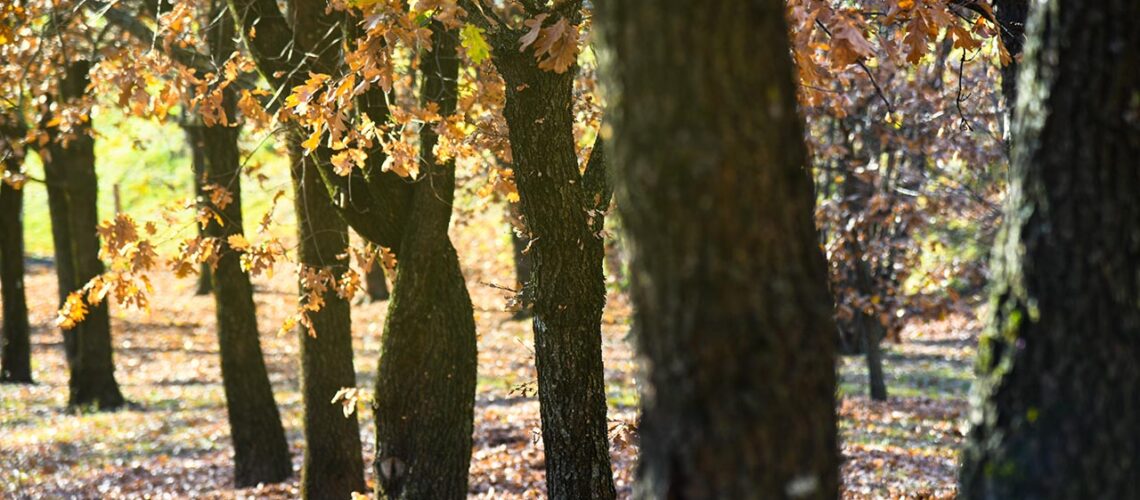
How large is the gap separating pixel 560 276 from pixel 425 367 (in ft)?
6.80

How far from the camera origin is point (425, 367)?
7.58 metres

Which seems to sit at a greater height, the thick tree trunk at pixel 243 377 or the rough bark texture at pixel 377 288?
the rough bark texture at pixel 377 288

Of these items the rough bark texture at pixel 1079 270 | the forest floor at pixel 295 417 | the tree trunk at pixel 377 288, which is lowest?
the forest floor at pixel 295 417

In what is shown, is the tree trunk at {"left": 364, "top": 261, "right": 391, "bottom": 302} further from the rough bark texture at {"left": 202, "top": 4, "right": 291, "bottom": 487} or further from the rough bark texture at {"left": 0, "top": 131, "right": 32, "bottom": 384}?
the rough bark texture at {"left": 202, "top": 4, "right": 291, "bottom": 487}

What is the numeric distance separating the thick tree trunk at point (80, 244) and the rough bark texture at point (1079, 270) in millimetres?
14305

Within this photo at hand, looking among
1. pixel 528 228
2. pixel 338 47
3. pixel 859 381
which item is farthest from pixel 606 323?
pixel 528 228

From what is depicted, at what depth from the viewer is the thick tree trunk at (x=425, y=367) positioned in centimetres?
755

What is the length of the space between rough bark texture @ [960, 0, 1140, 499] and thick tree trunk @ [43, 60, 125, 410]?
1430cm

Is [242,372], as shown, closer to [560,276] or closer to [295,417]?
[295,417]

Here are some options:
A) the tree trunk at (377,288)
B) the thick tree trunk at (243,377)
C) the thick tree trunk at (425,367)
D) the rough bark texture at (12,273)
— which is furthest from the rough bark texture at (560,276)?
the tree trunk at (377,288)

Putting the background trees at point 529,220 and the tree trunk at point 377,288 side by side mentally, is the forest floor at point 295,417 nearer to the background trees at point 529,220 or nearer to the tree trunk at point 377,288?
the background trees at point 529,220

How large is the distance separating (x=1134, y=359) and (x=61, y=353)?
82.5 ft

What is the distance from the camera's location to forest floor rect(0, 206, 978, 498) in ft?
37.6

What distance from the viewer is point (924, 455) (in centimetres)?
1245
